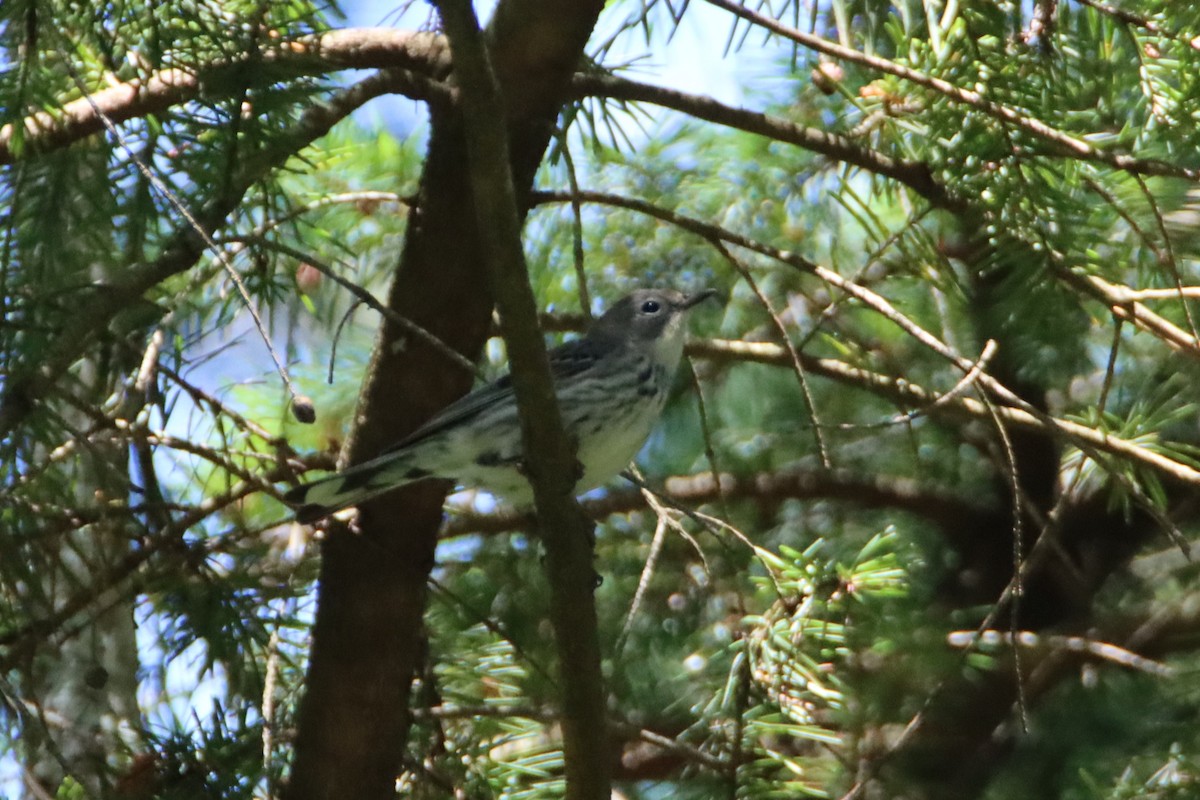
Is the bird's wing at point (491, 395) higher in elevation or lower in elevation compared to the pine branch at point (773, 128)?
lower

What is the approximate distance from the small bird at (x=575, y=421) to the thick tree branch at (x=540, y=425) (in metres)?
0.55

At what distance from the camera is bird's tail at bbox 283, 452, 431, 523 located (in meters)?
3.01

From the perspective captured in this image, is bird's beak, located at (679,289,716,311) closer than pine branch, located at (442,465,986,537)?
Yes

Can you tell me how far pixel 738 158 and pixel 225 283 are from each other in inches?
65.7

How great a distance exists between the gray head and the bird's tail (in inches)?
24.9

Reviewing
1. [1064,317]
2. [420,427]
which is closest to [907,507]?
[1064,317]

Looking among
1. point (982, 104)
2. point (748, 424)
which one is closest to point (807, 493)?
point (748, 424)

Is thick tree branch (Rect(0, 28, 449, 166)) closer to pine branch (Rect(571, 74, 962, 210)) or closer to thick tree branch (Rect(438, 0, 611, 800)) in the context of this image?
pine branch (Rect(571, 74, 962, 210))

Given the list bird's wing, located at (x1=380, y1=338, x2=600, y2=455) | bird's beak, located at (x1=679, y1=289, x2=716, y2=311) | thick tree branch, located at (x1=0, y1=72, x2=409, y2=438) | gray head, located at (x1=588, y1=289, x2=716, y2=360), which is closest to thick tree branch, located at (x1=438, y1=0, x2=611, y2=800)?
bird's wing, located at (x1=380, y1=338, x2=600, y2=455)

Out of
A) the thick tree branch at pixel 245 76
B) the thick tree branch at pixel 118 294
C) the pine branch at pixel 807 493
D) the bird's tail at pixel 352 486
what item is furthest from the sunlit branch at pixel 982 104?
the pine branch at pixel 807 493

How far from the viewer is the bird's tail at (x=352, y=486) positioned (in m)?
3.01

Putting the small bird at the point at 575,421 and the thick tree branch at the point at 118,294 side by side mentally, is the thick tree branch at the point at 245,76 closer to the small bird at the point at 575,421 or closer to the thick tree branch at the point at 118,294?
the thick tree branch at the point at 118,294

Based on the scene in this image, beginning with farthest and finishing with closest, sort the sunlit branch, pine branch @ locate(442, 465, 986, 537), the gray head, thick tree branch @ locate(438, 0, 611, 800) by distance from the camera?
pine branch @ locate(442, 465, 986, 537)
the gray head
the sunlit branch
thick tree branch @ locate(438, 0, 611, 800)

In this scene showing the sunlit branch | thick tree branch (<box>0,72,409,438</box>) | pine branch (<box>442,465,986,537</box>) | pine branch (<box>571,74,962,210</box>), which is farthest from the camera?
pine branch (<box>442,465,986,537</box>)
